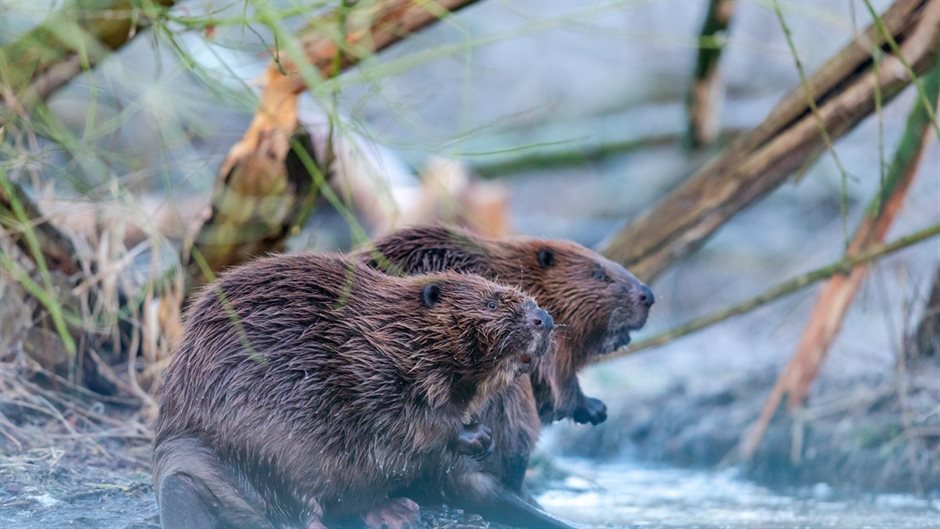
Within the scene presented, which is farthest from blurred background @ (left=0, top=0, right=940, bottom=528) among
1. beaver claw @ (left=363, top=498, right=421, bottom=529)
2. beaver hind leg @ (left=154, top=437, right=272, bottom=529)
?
beaver claw @ (left=363, top=498, right=421, bottom=529)

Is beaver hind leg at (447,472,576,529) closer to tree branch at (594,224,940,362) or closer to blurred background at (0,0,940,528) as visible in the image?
blurred background at (0,0,940,528)

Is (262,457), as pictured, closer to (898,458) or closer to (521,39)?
(898,458)

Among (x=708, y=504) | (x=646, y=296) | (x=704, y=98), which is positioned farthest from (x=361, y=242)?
(x=704, y=98)

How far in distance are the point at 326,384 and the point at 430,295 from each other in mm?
376

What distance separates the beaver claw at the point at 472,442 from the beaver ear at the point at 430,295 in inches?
13.5

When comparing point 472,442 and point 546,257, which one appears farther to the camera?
point 546,257

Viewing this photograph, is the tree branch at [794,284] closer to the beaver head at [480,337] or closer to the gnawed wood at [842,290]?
the gnawed wood at [842,290]

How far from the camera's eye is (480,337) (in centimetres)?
295

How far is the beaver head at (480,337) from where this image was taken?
294 centimetres

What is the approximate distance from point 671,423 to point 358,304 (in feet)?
9.53

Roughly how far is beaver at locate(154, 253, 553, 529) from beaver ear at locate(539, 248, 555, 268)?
700 mm

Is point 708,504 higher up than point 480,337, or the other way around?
point 708,504

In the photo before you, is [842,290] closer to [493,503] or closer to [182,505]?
[493,503]

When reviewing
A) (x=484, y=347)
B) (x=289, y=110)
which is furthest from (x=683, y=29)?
(x=484, y=347)
